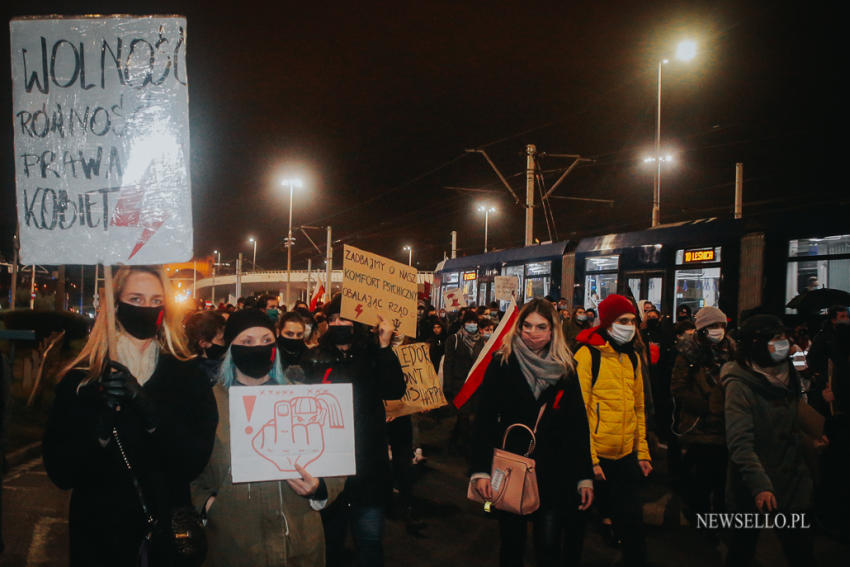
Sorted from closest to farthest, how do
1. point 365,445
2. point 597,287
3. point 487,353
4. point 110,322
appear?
point 110,322 < point 365,445 < point 487,353 < point 597,287

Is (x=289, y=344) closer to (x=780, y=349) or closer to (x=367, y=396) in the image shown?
(x=367, y=396)

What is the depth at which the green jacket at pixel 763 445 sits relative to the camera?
3.57m

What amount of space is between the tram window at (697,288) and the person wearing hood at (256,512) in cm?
1140

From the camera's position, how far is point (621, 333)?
421 cm

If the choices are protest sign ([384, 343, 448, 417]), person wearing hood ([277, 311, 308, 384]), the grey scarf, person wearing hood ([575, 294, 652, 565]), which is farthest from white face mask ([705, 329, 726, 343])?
person wearing hood ([277, 311, 308, 384])

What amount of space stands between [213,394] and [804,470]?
3239mm

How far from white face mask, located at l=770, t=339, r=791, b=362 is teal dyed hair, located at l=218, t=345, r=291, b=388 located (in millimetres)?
2758

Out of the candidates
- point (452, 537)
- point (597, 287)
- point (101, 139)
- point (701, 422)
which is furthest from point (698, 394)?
point (597, 287)

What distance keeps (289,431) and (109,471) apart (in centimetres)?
68

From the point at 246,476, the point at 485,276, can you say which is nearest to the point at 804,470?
the point at 246,476

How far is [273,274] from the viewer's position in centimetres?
8344

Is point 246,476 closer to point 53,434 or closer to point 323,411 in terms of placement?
point 323,411

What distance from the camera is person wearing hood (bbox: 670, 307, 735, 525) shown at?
5.10 m

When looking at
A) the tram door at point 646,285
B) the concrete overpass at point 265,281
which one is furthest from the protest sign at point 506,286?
the concrete overpass at point 265,281
